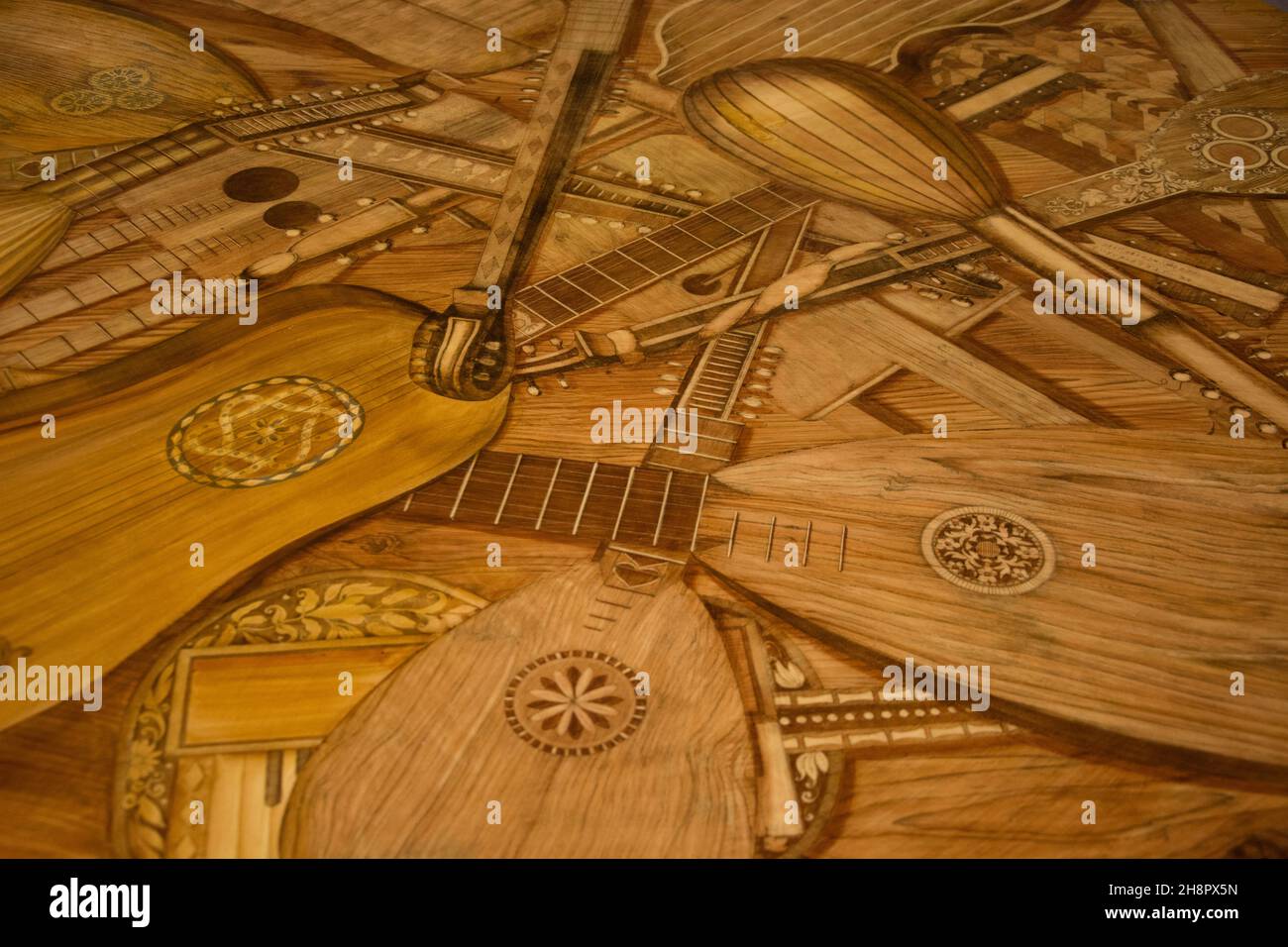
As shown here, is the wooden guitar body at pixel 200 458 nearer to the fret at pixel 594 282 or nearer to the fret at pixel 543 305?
the fret at pixel 543 305

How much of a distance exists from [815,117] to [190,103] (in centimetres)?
256

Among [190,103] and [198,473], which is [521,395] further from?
[190,103]

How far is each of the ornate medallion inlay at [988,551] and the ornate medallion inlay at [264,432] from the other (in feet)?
5.51

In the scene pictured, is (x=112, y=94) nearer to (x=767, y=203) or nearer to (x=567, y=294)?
(x=567, y=294)

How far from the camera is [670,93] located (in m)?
4.88

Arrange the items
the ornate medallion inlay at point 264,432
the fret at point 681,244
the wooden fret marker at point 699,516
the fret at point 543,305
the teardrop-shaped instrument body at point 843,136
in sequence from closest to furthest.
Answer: the wooden fret marker at point 699,516
the ornate medallion inlay at point 264,432
the fret at point 543,305
the fret at point 681,244
the teardrop-shaped instrument body at point 843,136

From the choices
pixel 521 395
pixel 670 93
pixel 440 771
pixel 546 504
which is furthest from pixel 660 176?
pixel 440 771

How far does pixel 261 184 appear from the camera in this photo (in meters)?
4.30

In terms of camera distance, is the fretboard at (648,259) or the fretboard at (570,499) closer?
the fretboard at (570,499)

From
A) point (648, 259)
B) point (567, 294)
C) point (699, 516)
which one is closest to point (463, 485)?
point (699, 516)

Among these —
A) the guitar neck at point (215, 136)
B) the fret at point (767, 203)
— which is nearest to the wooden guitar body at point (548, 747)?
the fret at point (767, 203)

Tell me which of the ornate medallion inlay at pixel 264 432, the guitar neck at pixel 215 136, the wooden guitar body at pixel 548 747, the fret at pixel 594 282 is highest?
the guitar neck at pixel 215 136

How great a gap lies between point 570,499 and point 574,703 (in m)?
0.67

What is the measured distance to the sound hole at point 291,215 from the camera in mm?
4105
